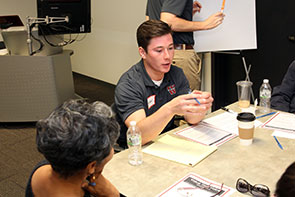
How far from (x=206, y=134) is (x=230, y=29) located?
5.87 ft

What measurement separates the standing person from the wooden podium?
4.28 ft

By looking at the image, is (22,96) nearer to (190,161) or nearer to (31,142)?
(31,142)

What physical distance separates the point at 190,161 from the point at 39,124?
77 centimetres

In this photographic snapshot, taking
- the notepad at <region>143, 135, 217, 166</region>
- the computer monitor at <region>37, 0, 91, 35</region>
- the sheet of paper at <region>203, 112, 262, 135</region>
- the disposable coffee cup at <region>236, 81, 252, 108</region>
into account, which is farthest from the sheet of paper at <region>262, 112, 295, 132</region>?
the computer monitor at <region>37, 0, 91, 35</region>

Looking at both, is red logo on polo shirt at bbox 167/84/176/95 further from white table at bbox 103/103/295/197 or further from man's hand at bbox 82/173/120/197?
man's hand at bbox 82/173/120/197

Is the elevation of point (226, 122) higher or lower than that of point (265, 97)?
lower

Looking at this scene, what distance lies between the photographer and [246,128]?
1.77 meters

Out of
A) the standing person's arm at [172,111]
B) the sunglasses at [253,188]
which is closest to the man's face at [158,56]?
the standing person's arm at [172,111]

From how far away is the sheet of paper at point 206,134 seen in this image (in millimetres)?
1840

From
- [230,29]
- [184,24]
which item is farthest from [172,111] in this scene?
[230,29]

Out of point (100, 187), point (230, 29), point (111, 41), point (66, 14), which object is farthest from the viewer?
point (111, 41)

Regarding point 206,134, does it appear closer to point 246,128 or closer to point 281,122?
point 246,128

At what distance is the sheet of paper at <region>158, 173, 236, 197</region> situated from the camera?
4.57ft

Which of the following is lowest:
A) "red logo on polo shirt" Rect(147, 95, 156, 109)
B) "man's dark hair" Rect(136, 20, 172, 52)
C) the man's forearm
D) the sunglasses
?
the sunglasses
